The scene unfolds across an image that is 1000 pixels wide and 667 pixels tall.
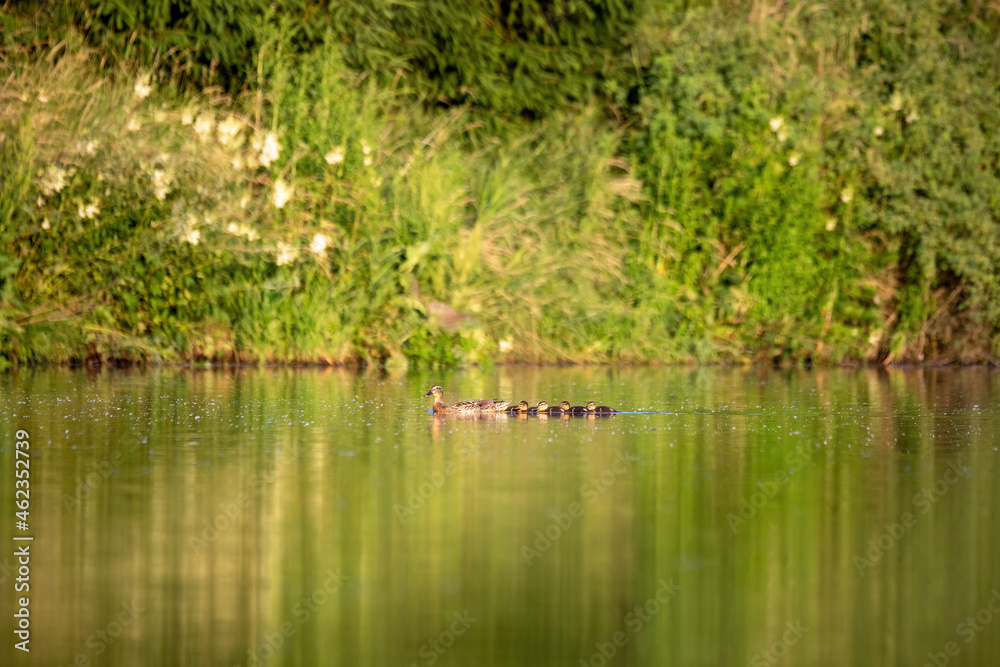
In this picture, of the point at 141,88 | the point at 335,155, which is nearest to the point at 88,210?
the point at 141,88

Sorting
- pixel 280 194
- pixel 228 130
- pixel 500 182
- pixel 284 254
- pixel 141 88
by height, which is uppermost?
pixel 141 88

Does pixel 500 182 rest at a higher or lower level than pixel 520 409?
higher

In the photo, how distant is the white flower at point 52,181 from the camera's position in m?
19.7

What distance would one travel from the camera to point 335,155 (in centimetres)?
2131

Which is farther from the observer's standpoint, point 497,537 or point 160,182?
point 160,182

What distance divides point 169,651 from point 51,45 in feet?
58.2

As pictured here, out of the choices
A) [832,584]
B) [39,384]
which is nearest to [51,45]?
[39,384]

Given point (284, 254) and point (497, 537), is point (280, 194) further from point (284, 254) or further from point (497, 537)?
point (497, 537)

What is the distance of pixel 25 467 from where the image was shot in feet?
36.3

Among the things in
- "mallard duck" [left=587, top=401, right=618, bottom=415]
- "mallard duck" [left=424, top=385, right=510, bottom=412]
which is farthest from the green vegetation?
"mallard duck" [left=587, top=401, right=618, bottom=415]

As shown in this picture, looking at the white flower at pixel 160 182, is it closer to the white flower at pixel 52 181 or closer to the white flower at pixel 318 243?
the white flower at pixel 52 181

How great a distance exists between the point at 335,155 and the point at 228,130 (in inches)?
53.6

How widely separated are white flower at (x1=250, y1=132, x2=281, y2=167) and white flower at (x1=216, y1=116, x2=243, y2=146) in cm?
26

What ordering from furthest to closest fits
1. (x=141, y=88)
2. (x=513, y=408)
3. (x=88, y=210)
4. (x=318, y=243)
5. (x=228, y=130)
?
(x=228, y=130) → (x=318, y=243) → (x=141, y=88) → (x=88, y=210) → (x=513, y=408)
